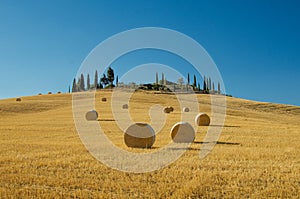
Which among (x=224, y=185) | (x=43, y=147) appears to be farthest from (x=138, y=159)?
(x=43, y=147)

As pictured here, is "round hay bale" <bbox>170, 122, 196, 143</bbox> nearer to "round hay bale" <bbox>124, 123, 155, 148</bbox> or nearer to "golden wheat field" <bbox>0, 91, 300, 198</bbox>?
"round hay bale" <bbox>124, 123, 155, 148</bbox>

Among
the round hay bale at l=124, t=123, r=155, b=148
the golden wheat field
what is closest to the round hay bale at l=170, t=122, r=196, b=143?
the round hay bale at l=124, t=123, r=155, b=148

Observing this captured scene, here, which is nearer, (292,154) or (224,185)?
(224,185)

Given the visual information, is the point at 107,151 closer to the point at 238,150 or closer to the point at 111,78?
the point at 238,150

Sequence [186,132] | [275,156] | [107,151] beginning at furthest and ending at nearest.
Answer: [186,132] < [107,151] < [275,156]

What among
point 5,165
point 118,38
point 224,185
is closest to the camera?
point 224,185

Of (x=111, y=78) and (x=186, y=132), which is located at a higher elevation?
(x=111, y=78)

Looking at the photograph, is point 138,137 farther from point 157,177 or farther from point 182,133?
point 157,177

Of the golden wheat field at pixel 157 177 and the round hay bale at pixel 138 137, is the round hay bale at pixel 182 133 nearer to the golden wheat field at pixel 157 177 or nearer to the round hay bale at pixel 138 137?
the round hay bale at pixel 138 137

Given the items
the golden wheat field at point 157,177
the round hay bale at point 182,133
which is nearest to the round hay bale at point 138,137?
the golden wheat field at point 157,177

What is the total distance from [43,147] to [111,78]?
99256mm

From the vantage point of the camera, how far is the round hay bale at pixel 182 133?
16405 millimetres

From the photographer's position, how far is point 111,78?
11200cm

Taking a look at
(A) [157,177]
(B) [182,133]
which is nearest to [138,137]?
(B) [182,133]
